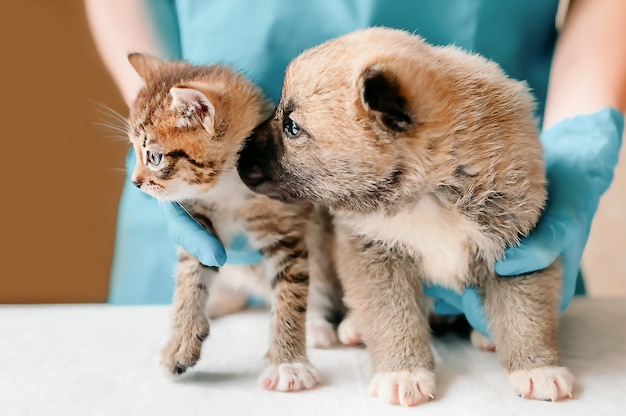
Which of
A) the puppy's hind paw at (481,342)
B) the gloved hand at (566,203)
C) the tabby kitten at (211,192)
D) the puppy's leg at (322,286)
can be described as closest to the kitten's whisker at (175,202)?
the tabby kitten at (211,192)

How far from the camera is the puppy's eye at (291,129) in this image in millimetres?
1045


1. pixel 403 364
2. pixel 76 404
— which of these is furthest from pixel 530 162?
pixel 76 404

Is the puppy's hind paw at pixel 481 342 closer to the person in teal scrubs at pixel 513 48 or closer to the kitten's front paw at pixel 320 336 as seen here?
the person in teal scrubs at pixel 513 48

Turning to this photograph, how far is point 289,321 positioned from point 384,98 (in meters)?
0.43

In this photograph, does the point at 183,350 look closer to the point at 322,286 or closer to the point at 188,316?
the point at 188,316

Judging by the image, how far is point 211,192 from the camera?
45.2 inches

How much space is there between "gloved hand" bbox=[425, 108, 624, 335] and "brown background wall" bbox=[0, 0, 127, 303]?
1.25 meters

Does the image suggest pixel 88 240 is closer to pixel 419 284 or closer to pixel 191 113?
pixel 191 113

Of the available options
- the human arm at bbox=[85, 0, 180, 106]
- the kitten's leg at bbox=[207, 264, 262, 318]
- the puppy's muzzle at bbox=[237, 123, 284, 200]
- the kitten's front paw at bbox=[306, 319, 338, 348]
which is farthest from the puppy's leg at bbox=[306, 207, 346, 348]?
the human arm at bbox=[85, 0, 180, 106]

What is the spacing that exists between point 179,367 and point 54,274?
1173 mm

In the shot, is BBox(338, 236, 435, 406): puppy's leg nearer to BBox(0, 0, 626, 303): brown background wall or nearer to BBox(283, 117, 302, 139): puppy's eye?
BBox(283, 117, 302, 139): puppy's eye

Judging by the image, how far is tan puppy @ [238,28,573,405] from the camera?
99cm

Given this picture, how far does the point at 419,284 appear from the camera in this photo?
1.14 m

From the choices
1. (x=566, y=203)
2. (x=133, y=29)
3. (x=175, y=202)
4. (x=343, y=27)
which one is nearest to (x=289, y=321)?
(x=175, y=202)
